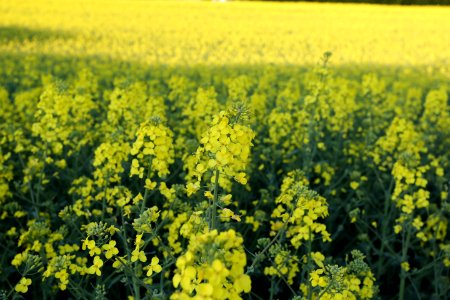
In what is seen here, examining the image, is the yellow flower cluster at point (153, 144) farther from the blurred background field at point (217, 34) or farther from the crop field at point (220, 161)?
the blurred background field at point (217, 34)

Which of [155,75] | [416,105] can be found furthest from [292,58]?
[416,105]

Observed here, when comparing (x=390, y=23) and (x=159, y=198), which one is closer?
(x=159, y=198)

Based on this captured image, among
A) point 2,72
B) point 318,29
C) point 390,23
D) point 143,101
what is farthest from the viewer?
point 390,23

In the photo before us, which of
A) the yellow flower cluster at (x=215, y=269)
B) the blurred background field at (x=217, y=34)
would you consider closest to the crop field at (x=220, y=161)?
the yellow flower cluster at (x=215, y=269)

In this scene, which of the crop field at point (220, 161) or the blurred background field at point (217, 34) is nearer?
the crop field at point (220, 161)

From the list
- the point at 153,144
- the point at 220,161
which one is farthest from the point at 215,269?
the point at 153,144

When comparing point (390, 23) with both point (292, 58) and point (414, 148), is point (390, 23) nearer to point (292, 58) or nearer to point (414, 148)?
point (292, 58)

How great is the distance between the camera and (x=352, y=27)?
67.4 ft

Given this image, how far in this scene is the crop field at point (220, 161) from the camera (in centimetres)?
244

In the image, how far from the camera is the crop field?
2438mm

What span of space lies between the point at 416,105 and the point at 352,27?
46.8 ft

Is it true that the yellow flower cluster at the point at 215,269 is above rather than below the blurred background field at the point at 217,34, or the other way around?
above

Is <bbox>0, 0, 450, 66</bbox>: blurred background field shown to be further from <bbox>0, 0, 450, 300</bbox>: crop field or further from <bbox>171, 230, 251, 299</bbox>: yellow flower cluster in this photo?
<bbox>171, 230, 251, 299</bbox>: yellow flower cluster

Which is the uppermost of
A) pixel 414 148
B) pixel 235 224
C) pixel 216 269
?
pixel 216 269
